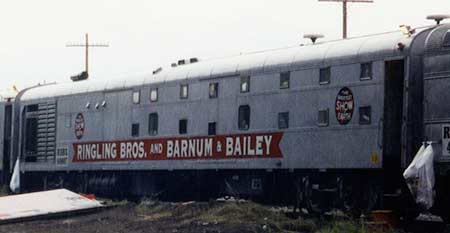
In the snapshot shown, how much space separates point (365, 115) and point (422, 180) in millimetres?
2669

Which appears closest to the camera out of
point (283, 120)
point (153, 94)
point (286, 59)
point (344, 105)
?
point (344, 105)

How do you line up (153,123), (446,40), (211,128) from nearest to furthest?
(446,40) < (211,128) < (153,123)

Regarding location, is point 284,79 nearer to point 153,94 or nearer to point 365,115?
point 365,115

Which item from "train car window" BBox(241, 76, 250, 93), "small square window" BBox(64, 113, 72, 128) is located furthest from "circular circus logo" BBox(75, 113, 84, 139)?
"train car window" BBox(241, 76, 250, 93)

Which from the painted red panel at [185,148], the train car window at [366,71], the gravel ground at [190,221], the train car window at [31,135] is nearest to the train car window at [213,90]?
the painted red panel at [185,148]

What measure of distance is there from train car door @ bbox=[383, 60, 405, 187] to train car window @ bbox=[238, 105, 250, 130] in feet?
15.5

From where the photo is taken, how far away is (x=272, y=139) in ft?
71.2

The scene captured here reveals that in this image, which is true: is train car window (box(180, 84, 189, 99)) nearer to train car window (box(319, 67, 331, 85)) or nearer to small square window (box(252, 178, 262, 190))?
small square window (box(252, 178, 262, 190))

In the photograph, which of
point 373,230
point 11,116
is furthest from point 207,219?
point 11,116

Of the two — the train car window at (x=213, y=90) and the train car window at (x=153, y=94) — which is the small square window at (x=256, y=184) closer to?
the train car window at (x=213, y=90)

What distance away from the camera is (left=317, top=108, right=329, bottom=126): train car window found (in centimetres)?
2014

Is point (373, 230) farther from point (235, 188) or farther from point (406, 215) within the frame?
point (235, 188)

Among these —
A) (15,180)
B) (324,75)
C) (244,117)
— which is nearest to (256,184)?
(244,117)

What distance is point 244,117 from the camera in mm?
22766
